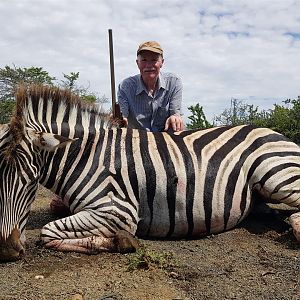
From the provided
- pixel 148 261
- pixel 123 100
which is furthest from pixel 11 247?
pixel 123 100

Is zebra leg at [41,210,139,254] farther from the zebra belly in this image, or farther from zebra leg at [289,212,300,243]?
zebra leg at [289,212,300,243]

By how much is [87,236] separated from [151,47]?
252 cm

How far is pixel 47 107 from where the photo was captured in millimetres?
3748

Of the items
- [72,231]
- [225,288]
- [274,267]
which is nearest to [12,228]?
[72,231]

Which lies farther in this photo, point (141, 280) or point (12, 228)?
point (12, 228)

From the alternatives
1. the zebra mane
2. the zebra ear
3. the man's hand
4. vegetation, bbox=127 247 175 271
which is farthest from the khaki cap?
vegetation, bbox=127 247 175 271

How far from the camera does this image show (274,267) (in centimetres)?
303

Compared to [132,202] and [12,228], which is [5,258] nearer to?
[12,228]

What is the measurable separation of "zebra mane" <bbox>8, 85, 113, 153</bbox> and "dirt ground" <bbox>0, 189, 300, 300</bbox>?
0.98m

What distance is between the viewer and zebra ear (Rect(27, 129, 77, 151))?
3.32 meters

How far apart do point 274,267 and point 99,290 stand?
1226 mm

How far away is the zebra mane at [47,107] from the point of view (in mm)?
3486

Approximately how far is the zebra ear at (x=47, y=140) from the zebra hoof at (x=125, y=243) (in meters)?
0.82

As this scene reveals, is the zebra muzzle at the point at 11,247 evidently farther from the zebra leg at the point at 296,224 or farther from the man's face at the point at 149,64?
the man's face at the point at 149,64
